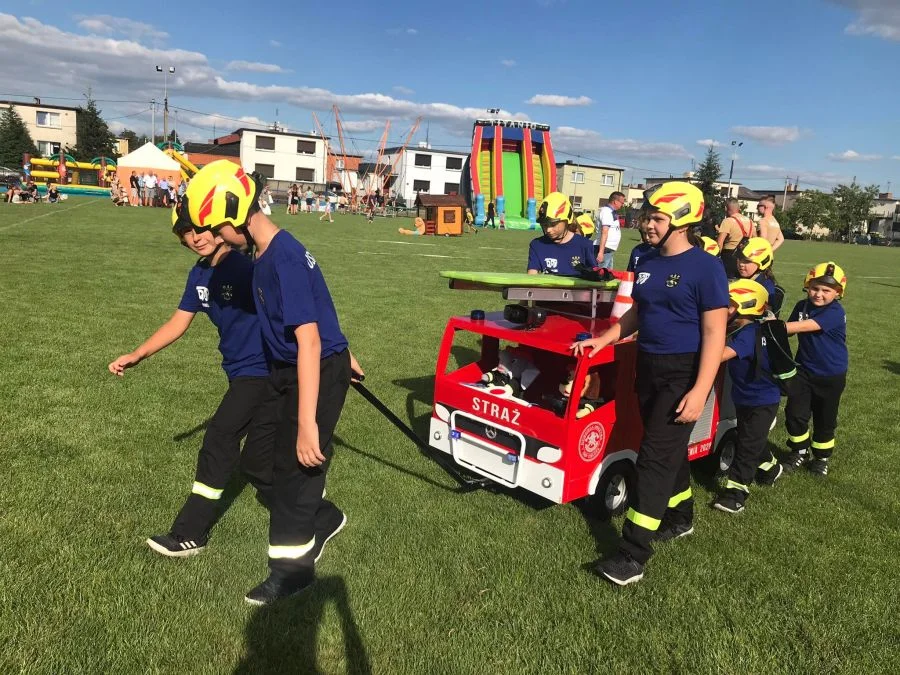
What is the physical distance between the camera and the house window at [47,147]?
75438 mm

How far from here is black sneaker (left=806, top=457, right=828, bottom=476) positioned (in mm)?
5266

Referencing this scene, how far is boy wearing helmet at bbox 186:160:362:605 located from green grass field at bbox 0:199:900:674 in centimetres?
31

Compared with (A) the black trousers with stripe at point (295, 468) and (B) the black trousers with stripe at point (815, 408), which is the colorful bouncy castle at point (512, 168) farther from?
(A) the black trousers with stripe at point (295, 468)

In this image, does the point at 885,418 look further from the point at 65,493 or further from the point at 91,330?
the point at 91,330

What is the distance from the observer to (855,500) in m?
4.75

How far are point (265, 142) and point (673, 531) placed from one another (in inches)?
3154

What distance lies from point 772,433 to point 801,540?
7.54ft

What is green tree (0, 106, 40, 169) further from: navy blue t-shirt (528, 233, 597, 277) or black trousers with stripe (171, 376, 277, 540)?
black trousers with stripe (171, 376, 277, 540)

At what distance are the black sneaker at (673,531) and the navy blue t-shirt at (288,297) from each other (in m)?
2.49

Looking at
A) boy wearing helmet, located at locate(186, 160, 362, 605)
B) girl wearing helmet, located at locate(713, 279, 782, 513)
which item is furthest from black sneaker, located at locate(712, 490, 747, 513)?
boy wearing helmet, located at locate(186, 160, 362, 605)

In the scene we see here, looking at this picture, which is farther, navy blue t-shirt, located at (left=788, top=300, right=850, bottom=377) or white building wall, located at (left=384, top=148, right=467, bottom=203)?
white building wall, located at (left=384, top=148, right=467, bottom=203)

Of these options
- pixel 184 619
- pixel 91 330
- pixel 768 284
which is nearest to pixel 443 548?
pixel 184 619

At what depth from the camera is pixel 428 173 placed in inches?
2933

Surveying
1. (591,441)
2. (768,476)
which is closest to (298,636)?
(591,441)
